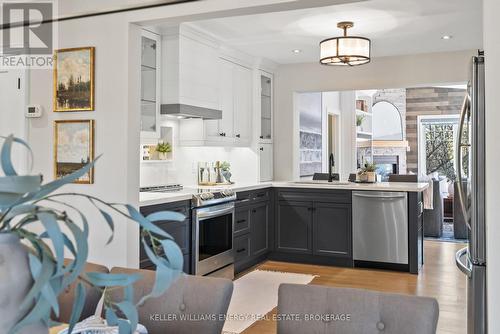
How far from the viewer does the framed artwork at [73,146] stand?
10.7 ft

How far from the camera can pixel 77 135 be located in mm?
3281

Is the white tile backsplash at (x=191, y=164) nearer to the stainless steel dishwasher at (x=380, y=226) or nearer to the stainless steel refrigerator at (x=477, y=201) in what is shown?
the stainless steel dishwasher at (x=380, y=226)

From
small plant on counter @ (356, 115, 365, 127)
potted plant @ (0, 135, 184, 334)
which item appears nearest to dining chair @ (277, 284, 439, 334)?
potted plant @ (0, 135, 184, 334)

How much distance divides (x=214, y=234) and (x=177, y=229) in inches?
25.5

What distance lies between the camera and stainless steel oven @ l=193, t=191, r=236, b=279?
13.5ft

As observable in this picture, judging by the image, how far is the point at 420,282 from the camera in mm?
4660

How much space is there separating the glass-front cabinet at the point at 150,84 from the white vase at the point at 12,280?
3407 mm

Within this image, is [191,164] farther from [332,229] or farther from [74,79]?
[74,79]

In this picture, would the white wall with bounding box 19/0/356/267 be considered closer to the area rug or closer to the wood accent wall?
the area rug

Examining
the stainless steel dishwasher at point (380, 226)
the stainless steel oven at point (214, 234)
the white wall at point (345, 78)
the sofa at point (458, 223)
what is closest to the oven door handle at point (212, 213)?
the stainless steel oven at point (214, 234)

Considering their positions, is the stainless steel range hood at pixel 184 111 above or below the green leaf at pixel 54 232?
above

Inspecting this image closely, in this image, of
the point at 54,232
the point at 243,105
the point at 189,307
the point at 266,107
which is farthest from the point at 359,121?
the point at 54,232

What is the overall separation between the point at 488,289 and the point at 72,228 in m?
2.12

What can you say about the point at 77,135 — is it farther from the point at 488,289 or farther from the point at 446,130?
the point at 446,130
